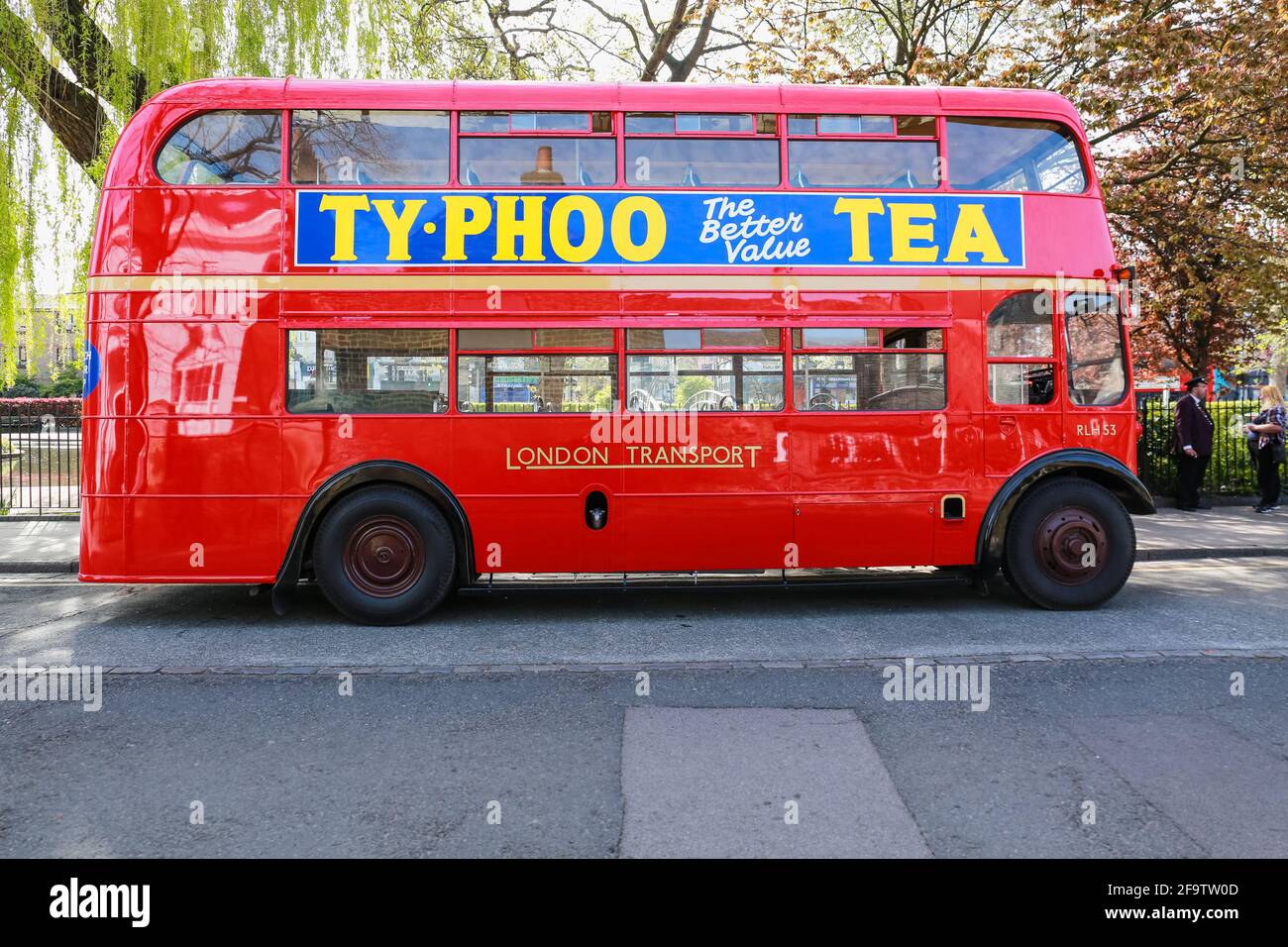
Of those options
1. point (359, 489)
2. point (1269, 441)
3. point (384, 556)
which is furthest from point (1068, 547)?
point (1269, 441)

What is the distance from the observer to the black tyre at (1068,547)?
653 cm

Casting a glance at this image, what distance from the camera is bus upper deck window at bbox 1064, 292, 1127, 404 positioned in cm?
656

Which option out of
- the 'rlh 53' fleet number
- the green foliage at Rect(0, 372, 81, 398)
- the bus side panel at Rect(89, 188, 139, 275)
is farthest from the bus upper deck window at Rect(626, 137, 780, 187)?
the green foliage at Rect(0, 372, 81, 398)

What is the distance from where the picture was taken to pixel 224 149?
6.11 m

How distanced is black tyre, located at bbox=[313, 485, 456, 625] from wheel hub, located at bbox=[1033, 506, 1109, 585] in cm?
454

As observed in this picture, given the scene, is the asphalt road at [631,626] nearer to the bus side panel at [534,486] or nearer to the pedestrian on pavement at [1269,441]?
the bus side panel at [534,486]

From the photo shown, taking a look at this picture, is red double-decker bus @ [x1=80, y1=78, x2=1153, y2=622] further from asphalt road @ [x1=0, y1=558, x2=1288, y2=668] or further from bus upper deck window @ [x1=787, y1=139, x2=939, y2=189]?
asphalt road @ [x1=0, y1=558, x2=1288, y2=668]

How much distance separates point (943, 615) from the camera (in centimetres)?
646

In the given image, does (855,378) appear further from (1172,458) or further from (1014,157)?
(1172,458)

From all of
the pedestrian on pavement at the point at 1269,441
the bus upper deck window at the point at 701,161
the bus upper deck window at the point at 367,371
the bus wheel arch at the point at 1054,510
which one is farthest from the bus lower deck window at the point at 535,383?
the pedestrian on pavement at the point at 1269,441

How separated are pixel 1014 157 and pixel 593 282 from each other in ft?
11.2
